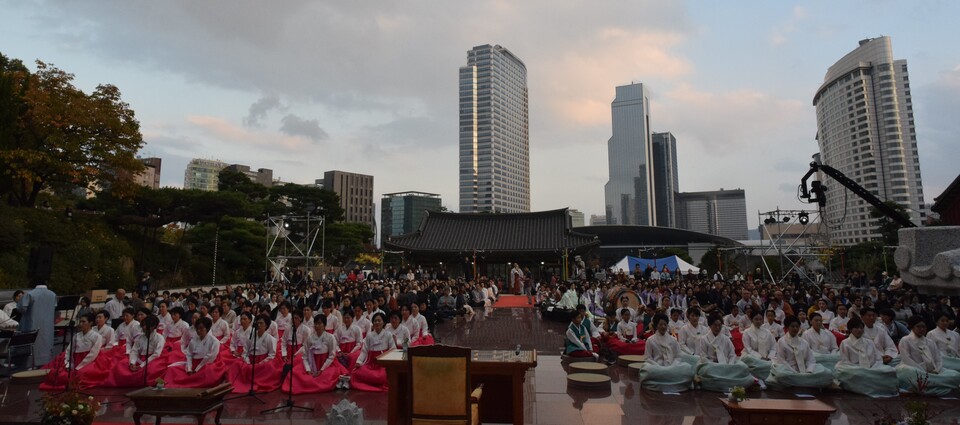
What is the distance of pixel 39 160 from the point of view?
55.8 ft

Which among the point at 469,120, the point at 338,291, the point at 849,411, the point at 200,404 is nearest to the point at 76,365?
the point at 200,404

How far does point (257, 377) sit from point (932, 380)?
371 inches

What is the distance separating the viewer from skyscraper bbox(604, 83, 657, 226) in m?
146

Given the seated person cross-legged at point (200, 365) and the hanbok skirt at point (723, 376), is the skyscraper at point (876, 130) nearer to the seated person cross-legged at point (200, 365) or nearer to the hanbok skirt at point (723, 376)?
the hanbok skirt at point (723, 376)

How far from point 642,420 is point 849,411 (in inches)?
104

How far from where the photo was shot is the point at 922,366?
6.86 m

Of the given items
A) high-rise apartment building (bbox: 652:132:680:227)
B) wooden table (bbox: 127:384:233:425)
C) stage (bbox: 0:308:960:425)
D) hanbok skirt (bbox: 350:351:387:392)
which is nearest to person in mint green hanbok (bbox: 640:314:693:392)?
stage (bbox: 0:308:960:425)

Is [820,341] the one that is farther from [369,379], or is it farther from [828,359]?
[369,379]

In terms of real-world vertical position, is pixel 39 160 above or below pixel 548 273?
above

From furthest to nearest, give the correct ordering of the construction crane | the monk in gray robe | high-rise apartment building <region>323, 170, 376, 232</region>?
high-rise apartment building <region>323, 170, 376, 232</region>, the construction crane, the monk in gray robe

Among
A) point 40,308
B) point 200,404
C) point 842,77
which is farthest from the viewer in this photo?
point 842,77

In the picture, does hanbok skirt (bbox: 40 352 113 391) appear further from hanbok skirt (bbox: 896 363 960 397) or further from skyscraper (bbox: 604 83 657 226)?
skyscraper (bbox: 604 83 657 226)

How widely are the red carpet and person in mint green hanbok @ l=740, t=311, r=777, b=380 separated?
44.9 ft

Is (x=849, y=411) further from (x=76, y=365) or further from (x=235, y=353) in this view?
(x=76, y=365)
